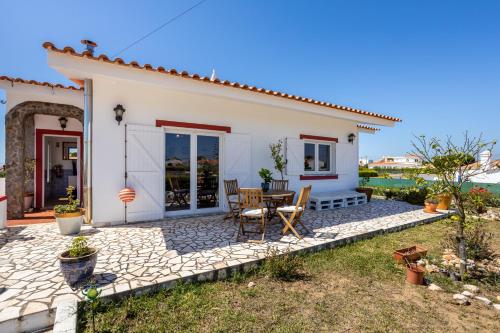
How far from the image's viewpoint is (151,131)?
5.14m

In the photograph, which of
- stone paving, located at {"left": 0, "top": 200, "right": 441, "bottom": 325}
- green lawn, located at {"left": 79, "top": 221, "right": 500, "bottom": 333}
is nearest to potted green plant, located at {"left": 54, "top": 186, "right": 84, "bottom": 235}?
stone paving, located at {"left": 0, "top": 200, "right": 441, "bottom": 325}

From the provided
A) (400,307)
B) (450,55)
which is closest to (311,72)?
(450,55)

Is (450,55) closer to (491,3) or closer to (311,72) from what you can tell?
(491,3)

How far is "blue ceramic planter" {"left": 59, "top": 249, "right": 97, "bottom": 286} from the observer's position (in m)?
2.35

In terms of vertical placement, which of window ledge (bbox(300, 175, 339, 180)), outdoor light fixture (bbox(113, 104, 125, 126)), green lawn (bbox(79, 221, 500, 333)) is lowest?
green lawn (bbox(79, 221, 500, 333))

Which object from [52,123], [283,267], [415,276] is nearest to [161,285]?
Answer: [283,267]

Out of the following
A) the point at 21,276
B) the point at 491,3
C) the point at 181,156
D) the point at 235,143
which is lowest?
the point at 21,276

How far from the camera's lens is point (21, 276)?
2629mm

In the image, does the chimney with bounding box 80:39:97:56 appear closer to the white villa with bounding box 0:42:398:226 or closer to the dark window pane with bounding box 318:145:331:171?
the white villa with bounding box 0:42:398:226

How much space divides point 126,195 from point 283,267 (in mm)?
3485

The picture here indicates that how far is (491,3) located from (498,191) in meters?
Answer: 7.02

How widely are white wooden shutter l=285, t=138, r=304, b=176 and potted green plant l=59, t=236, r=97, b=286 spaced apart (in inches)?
211

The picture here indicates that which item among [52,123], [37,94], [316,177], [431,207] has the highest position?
[37,94]

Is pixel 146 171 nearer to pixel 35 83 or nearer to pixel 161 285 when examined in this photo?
pixel 161 285
